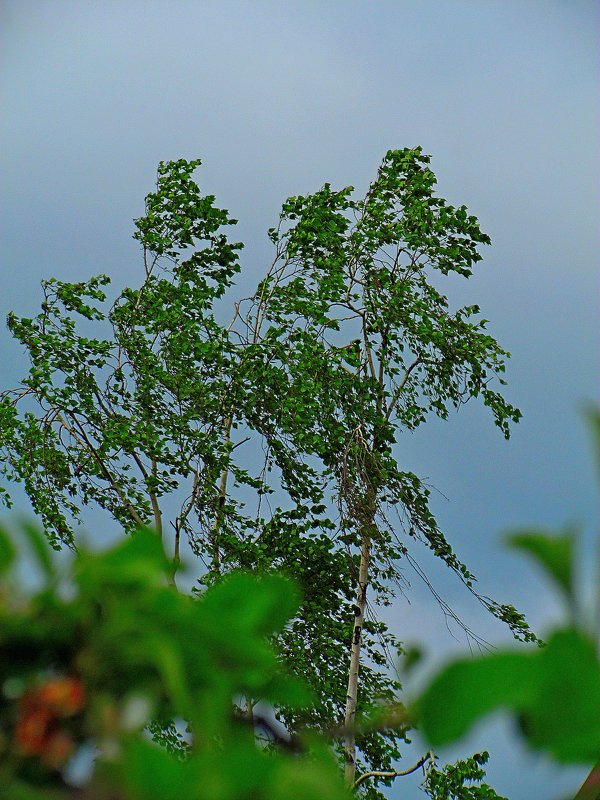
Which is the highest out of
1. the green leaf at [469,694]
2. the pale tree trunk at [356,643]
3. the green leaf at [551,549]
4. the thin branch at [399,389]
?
the thin branch at [399,389]

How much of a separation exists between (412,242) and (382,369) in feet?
2.94

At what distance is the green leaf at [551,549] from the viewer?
0.85ft

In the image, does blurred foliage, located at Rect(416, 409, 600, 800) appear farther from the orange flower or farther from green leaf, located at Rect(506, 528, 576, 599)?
the orange flower

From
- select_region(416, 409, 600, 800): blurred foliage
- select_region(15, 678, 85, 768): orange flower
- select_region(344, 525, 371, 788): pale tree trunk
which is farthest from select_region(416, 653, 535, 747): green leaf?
select_region(344, 525, 371, 788): pale tree trunk

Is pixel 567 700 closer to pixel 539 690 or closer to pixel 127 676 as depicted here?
pixel 539 690

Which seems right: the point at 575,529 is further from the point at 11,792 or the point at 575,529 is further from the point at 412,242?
the point at 412,242

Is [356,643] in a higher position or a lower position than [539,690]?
higher

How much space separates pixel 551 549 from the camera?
0.87ft

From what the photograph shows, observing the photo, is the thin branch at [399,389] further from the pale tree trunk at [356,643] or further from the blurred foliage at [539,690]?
the blurred foliage at [539,690]

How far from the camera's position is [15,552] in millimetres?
328

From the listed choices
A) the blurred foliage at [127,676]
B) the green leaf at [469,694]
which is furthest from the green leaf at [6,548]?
the green leaf at [469,694]

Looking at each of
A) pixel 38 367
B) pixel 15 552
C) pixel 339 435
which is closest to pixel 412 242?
pixel 339 435

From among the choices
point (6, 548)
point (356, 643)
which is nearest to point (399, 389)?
point (356, 643)

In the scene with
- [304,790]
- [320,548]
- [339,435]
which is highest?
[339,435]
